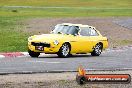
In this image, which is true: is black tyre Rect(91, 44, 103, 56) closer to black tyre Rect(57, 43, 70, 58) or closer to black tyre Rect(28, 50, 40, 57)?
black tyre Rect(57, 43, 70, 58)

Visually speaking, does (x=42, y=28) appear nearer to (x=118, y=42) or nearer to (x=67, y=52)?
(x=118, y=42)

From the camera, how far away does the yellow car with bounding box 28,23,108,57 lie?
24391 millimetres

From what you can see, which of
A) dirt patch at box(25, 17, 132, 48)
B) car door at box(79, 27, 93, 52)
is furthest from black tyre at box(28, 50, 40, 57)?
dirt patch at box(25, 17, 132, 48)

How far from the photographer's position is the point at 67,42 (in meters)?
25.1

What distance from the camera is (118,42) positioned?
→ 3638cm

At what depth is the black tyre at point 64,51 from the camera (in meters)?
24.6

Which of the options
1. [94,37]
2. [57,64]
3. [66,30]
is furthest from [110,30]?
[57,64]

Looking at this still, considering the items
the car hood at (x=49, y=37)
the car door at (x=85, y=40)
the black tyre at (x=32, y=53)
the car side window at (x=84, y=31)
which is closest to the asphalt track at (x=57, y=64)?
the black tyre at (x=32, y=53)

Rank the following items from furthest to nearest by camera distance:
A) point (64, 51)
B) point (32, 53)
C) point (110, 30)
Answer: point (110, 30) → point (64, 51) → point (32, 53)

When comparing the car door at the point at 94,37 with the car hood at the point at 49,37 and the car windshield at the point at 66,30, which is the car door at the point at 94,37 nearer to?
the car windshield at the point at 66,30

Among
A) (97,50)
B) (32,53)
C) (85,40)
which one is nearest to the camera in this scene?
(32,53)

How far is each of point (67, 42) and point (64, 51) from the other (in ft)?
1.69

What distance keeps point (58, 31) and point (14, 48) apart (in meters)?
3.49

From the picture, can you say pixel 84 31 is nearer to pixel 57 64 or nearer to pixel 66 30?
pixel 66 30
